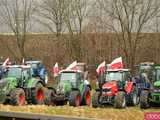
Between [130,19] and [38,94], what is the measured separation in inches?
791

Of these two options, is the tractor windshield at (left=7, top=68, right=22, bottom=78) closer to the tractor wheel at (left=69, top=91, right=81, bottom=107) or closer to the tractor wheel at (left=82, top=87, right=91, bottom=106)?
the tractor wheel at (left=69, top=91, right=81, bottom=107)

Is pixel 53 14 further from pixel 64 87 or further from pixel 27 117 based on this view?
pixel 27 117

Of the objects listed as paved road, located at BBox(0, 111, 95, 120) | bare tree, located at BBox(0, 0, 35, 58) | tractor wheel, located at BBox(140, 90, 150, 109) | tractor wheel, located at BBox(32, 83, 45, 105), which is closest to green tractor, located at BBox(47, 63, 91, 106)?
tractor wheel, located at BBox(32, 83, 45, 105)

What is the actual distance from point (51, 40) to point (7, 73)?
23.2 m

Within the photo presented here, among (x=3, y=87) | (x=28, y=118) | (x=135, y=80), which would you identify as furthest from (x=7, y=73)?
(x=28, y=118)

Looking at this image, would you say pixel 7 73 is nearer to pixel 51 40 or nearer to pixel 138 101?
pixel 138 101

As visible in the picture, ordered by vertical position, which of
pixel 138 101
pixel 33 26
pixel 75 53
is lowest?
pixel 138 101

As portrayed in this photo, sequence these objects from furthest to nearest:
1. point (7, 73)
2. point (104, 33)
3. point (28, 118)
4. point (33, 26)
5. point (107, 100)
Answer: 1. point (33, 26)
2. point (104, 33)
3. point (7, 73)
4. point (107, 100)
5. point (28, 118)

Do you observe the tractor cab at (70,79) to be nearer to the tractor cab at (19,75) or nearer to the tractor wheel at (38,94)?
the tractor wheel at (38,94)

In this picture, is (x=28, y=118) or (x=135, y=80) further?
(x=135, y=80)

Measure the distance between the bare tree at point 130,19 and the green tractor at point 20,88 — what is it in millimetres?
17994

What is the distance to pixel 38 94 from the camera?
87.5ft

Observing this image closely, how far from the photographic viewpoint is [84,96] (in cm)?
2545

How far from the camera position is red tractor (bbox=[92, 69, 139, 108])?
77.9 feet
